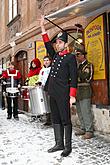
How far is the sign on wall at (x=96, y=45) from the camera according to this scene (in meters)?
5.77

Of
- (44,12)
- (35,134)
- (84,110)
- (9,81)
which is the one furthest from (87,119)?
(44,12)

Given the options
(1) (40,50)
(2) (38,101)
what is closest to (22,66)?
(1) (40,50)

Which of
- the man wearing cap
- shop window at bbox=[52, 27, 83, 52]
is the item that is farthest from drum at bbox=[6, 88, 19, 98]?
the man wearing cap

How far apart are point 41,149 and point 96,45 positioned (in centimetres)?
270

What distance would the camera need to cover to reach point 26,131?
242 inches

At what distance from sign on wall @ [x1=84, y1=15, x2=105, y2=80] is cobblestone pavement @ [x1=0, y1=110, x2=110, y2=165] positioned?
4.73 ft

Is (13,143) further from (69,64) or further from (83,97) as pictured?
(69,64)

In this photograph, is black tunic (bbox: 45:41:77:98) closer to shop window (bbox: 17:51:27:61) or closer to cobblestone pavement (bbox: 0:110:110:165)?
cobblestone pavement (bbox: 0:110:110:165)

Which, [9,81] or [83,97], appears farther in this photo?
[9,81]

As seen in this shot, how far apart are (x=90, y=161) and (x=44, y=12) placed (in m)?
5.92

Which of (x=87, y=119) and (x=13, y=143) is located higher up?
(x=87, y=119)

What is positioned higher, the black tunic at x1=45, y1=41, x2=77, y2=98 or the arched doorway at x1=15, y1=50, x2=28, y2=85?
the arched doorway at x1=15, y1=50, x2=28, y2=85

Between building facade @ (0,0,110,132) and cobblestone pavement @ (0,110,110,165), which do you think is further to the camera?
building facade @ (0,0,110,132)

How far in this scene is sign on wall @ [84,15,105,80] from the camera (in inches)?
227
